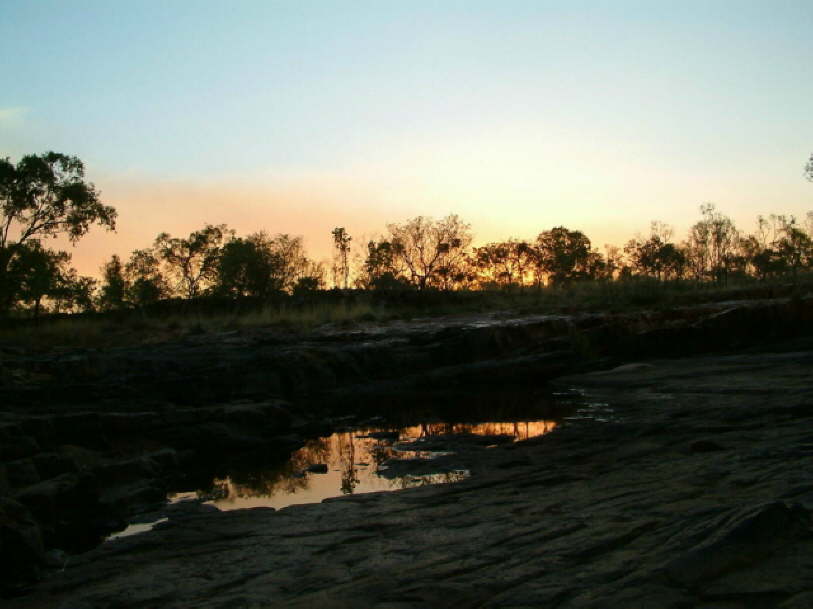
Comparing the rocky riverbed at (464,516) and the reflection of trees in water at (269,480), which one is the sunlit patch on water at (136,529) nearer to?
the rocky riverbed at (464,516)

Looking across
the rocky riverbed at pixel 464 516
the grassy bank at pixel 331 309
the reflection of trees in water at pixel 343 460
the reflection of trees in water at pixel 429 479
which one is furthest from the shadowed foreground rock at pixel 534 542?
the grassy bank at pixel 331 309

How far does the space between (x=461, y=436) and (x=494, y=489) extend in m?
4.85

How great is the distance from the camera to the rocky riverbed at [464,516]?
423 centimetres

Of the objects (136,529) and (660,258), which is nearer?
(136,529)

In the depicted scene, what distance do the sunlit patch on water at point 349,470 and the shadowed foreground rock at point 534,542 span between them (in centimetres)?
104

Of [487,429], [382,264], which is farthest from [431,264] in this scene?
[487,429]

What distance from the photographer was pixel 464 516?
6625mm

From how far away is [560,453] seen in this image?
9688 millimetres

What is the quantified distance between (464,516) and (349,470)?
14.5 feet

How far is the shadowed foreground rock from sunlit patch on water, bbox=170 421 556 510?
1.04m

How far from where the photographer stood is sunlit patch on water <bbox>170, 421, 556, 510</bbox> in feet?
30.4

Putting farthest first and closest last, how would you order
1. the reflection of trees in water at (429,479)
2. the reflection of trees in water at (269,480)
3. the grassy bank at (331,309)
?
the grassy bank at (331,309)
the reflection of trees in water at (269,480)
the reflection of trees in water at (429,479)

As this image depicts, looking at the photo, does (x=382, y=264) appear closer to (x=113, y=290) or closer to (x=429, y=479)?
(x=113, y=290)

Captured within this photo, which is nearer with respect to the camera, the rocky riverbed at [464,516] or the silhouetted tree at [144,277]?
the rocky riverbed at [464,516]
